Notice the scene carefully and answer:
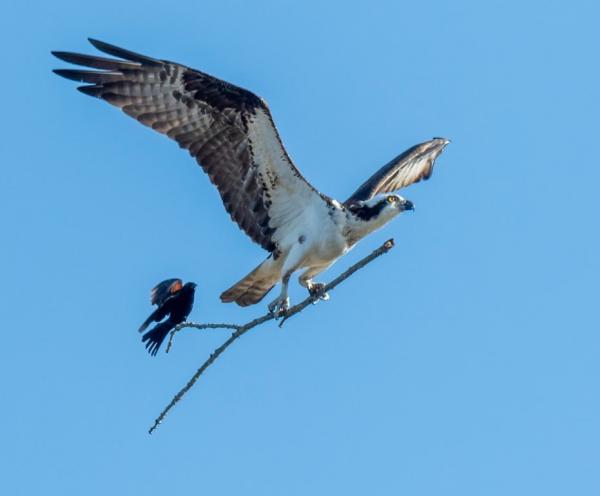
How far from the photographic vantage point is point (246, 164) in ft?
33.7

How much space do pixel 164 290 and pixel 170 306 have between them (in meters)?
0.25

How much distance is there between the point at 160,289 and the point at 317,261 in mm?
1449

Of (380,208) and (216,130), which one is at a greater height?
(216,130)

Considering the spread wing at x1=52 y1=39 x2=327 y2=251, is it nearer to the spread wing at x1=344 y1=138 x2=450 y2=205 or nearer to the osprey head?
the osprey head

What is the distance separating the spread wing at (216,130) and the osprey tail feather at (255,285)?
0.70 feet

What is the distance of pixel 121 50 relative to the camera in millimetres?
9922

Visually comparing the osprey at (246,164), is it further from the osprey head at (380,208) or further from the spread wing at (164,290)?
the spread wing at (164,290)

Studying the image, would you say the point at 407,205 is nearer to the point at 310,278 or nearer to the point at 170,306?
the point at 310,278

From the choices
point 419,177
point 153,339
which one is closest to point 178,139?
point 153,339

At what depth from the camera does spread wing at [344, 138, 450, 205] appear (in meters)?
11.8

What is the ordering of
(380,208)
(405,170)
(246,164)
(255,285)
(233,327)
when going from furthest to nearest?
(405,170)
(255,285)
(246,164)
(380,208)
(233,327)

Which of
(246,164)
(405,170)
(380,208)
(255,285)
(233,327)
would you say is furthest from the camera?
(405,170)

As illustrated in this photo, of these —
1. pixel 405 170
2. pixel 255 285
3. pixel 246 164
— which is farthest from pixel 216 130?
pixel 405 170

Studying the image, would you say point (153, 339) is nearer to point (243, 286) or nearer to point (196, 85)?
point (243, 286)
